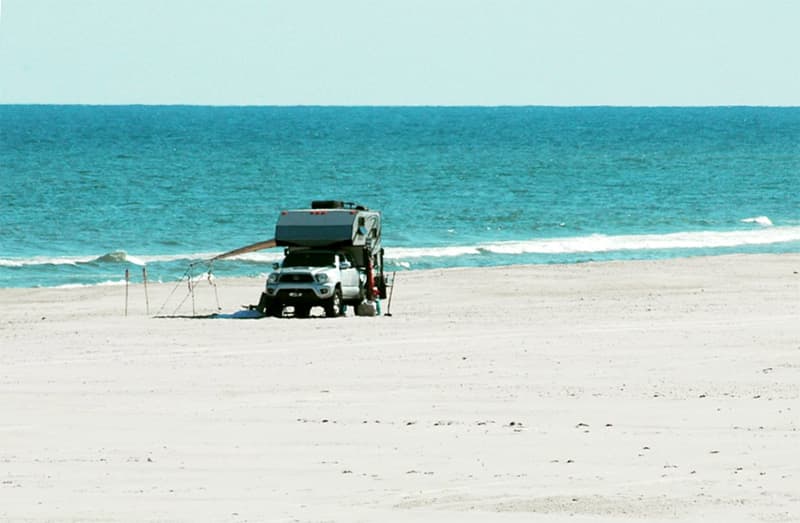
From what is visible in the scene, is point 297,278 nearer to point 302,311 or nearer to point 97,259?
point 302,311

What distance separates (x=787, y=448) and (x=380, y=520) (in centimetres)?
458

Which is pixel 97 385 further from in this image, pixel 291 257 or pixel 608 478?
pixel 291 257

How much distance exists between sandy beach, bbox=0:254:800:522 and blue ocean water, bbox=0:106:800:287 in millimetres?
19073

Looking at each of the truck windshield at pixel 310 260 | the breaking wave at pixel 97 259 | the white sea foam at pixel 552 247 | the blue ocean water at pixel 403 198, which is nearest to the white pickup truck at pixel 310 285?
the truck windshield at pixel 310 260

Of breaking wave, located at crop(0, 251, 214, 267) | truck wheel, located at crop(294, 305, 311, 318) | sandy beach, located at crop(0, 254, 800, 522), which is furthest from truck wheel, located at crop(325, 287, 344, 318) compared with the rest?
breaking wave, located at crop(0, 251, 214, 267)

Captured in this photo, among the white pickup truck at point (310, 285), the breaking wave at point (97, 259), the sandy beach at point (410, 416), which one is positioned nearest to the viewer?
the sandy beach at point (410, 416)

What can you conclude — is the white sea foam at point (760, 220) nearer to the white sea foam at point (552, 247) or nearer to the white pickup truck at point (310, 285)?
the white sea foam at point (552, 247)

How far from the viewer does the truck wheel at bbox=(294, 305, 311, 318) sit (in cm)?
2942

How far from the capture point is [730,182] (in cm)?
9212

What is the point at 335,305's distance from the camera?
29359 millimetres

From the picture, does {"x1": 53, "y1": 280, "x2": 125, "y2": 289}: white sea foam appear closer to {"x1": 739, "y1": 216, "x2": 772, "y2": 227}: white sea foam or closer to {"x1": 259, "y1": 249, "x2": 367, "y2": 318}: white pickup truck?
{"x1": 259, "y1": 249, "x2": 367, "y2": 318}: white pickup truck

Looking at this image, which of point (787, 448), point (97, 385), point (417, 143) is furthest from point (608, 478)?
point (417, 143)

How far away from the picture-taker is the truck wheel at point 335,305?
29.3m

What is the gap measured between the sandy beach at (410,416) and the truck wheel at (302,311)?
0.79 m
